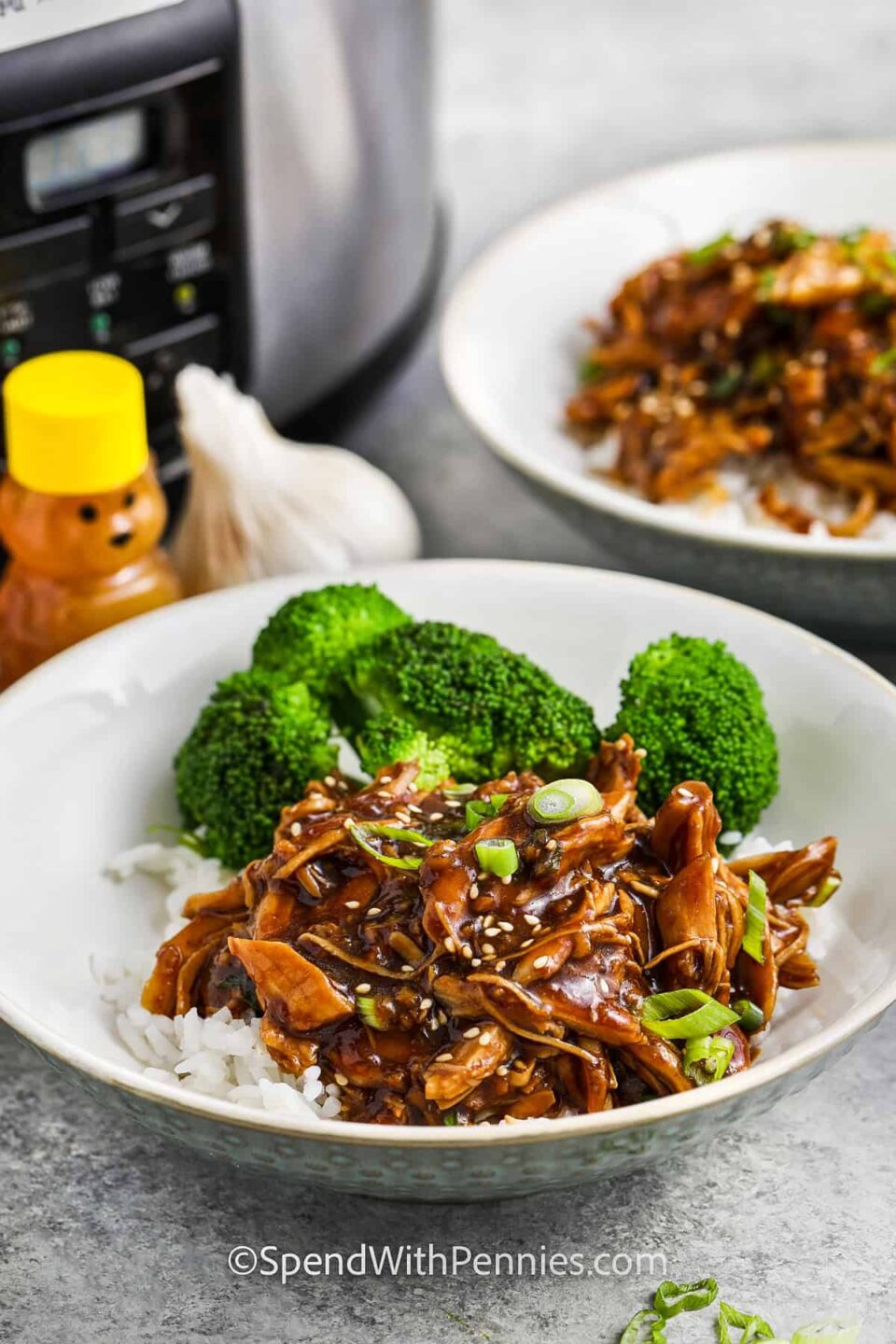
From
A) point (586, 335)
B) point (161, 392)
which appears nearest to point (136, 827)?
point (161, 392)

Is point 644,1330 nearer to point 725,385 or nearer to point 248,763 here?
point 248,763

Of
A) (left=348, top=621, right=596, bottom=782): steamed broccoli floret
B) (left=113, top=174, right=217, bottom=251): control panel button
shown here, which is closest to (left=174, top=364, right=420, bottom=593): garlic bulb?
(left=113, top=174, right=217, bottom=251): control panel button

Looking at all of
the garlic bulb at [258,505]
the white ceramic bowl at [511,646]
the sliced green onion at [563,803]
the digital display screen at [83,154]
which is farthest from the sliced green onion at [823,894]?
the digital display screen at [83,154]

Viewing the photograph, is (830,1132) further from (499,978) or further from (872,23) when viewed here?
(872,23)

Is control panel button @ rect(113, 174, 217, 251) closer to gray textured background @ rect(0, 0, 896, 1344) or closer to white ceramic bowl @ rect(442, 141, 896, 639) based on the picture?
white ceramic bowl @ rect(442, 141, 896, 639)

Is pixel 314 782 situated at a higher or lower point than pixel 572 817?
lower

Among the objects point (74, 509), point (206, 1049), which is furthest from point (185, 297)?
point (206, 1049)
